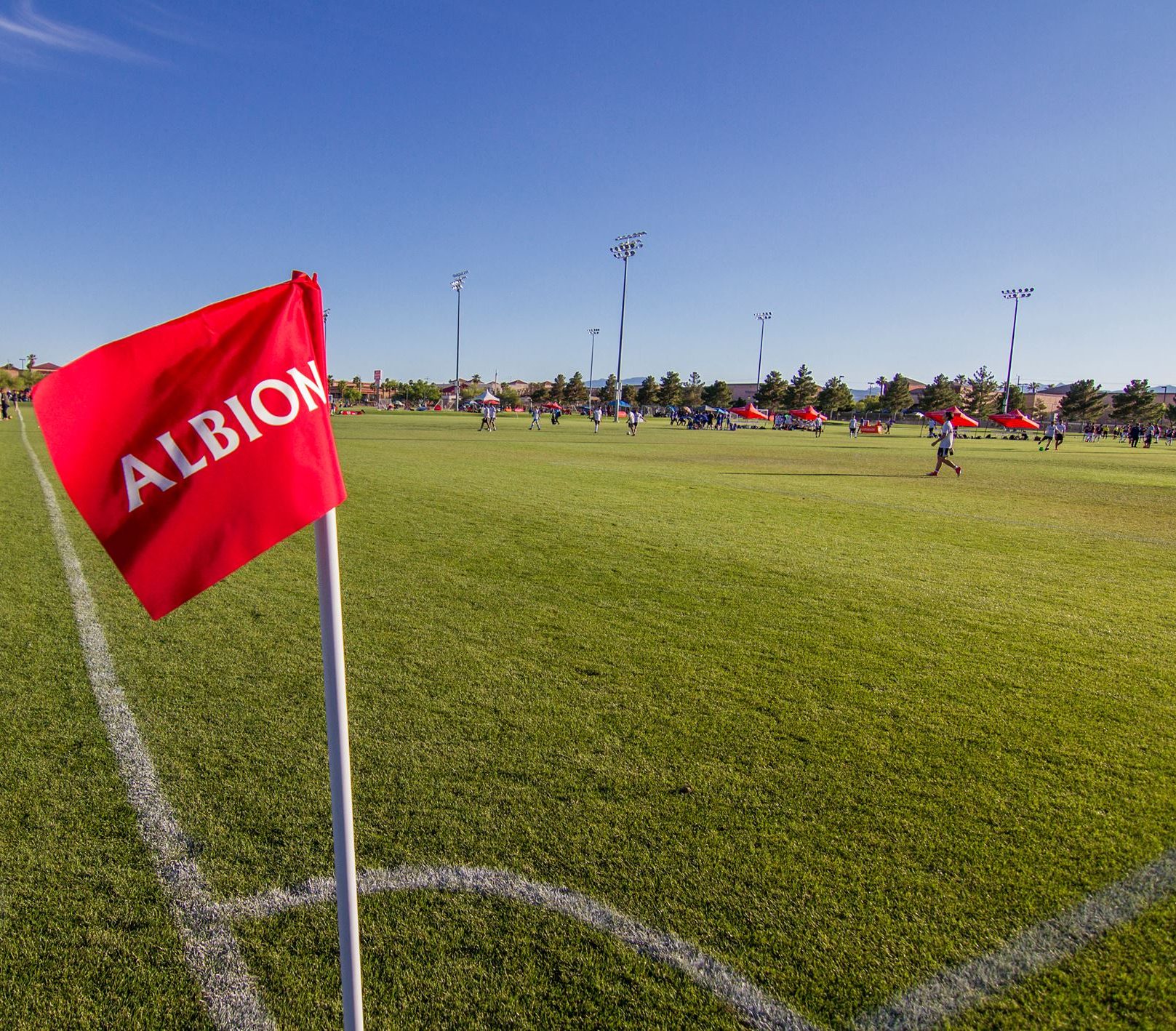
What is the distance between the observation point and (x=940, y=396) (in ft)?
362

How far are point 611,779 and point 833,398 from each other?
122732 millimetres

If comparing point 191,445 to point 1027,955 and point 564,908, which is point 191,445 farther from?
point 1027,955

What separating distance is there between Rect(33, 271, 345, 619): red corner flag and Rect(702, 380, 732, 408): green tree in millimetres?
126836

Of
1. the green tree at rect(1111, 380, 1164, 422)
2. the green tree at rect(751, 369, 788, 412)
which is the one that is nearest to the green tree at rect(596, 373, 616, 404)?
the green tree at rect(751, 369, 788, 412)

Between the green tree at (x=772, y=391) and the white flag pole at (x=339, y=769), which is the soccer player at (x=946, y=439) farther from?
the green tree at (x=772, y=391)

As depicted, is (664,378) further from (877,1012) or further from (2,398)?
(877,1012)

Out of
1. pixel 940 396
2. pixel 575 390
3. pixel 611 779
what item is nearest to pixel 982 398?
pixel 940 396

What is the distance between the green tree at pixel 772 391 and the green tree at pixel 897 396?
15.2 meters

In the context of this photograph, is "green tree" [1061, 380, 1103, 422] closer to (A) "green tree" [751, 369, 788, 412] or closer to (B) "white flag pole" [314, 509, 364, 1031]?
(A) "green tree" [751, 369, 788, 412]

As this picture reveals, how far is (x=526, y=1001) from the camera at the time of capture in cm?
221

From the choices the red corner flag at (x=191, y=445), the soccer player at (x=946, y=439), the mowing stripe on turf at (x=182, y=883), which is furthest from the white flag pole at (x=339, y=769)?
the soccer player at (x=946, y=439)

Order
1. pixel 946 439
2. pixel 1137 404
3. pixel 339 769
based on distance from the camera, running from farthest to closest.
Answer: pixel 1137 404, pixel 946 439, pixel 339 769

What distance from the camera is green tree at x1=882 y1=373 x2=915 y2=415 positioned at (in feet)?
363

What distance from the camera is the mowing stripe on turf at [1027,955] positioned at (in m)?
2.21
